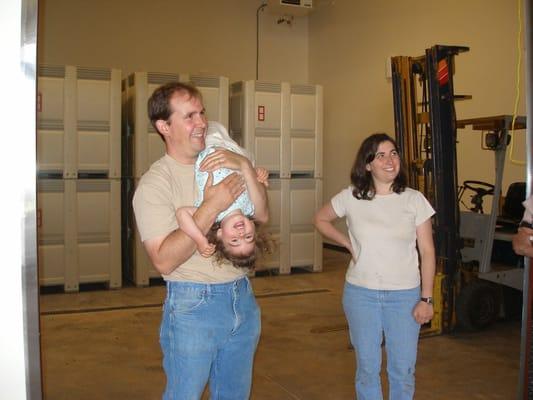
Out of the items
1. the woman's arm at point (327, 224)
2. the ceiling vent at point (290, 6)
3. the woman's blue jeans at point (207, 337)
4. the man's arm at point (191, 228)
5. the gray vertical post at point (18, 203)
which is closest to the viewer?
the gray vertical post at point (18, 203)

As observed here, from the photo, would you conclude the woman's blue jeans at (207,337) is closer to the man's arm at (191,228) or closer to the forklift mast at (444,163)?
the man's arm at (191,228)

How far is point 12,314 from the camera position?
4.59 ft

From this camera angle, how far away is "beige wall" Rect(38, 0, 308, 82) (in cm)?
943

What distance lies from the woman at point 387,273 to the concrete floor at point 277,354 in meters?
1.38

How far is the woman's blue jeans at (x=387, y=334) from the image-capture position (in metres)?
2.77

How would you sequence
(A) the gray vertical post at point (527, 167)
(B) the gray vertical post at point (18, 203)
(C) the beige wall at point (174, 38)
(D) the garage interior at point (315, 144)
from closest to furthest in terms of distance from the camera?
(B) the gray vertical post at point (18, 203) < (A) the gray vertical post at point (527, 167) < (D) the garage interior at point (315, 144) < (C) the beige wall at point (174, 38)

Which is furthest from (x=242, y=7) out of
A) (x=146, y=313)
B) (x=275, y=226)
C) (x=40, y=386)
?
(x=40, y=386)

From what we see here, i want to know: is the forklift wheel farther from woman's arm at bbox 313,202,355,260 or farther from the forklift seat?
woman's arm at bbox 313,202,355,260

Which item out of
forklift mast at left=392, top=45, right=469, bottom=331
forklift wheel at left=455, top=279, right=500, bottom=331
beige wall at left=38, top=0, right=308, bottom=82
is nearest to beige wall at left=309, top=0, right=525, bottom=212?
beige wall at left=38, top=0, right=308, bottom=82

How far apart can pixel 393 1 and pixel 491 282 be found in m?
5.12

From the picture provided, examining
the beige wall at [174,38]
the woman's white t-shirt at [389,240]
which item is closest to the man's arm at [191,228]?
the woman's white t-shirt at [389,240]

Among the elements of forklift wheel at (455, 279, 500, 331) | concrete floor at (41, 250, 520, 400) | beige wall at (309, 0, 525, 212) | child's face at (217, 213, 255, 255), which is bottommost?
concrete floor at (41, 250, 520, 400)

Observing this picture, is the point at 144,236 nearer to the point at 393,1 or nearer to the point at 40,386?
the point at 40,386

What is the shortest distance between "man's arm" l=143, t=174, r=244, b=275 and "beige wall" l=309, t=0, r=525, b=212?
18.7ft
